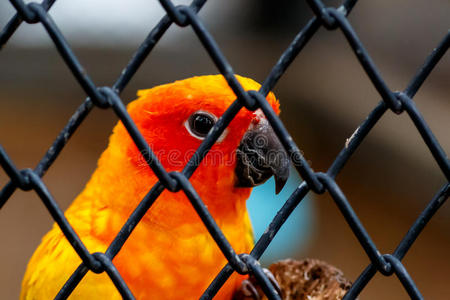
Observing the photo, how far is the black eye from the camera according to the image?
4.66 ft

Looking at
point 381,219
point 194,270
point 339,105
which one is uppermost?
point 194,270

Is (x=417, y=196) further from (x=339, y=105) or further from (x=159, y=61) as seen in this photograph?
(x=159, y=61)

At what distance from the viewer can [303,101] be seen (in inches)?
203

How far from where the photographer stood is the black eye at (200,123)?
4.66ft

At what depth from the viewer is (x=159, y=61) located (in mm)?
4871

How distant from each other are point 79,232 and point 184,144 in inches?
16.4

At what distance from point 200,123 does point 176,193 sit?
219 millimetres

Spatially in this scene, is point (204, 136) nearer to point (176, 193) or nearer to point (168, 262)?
point (176, 193)

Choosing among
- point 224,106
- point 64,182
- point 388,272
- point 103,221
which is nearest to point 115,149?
point 103,221

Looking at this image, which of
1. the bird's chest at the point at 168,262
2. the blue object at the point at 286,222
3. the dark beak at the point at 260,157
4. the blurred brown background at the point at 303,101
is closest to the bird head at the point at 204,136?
the dark beak at the point at 260,157

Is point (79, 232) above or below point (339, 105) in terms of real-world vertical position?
above

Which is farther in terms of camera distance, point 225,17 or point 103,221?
point 225,17

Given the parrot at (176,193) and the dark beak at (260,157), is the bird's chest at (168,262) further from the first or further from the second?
the dark beak at (260,157)

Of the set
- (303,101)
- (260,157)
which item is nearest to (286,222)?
(303,101)
